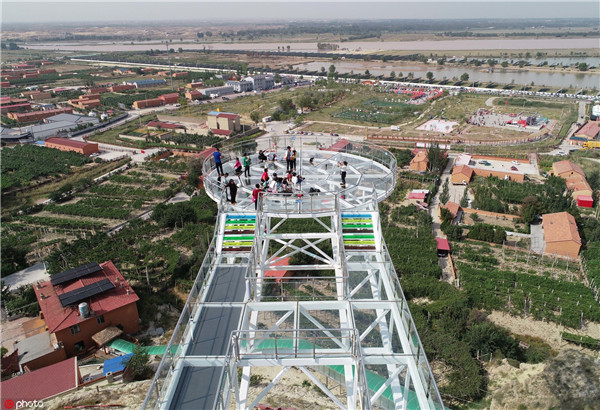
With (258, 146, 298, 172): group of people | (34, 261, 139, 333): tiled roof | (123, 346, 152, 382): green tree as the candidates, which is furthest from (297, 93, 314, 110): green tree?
(123, 346, 152, 382): green tree

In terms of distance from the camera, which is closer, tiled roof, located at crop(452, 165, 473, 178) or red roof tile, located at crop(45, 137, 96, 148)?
tiled roof, located at crop(452, 165, 473, 178)

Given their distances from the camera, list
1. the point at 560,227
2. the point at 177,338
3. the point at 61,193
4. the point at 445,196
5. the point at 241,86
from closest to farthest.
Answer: the point at 177,338, the point at 560,227, the point at 445,196, the point at 61,193, the point at 241,86

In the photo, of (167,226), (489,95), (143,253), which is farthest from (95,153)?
(489,95)

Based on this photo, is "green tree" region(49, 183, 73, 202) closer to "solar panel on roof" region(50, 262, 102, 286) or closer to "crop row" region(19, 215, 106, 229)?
"crop row" region(19, 215, 106, 229)

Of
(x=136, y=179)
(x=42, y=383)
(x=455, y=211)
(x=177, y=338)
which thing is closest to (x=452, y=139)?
(x=455, y=211)

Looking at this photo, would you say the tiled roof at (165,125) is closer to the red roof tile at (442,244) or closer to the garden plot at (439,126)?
the garden plot at (439,126)

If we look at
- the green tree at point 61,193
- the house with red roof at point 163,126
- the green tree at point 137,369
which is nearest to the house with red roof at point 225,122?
the house with red roof at point 163,126

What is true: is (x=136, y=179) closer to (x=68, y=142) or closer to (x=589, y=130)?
(x=68, y=142)
